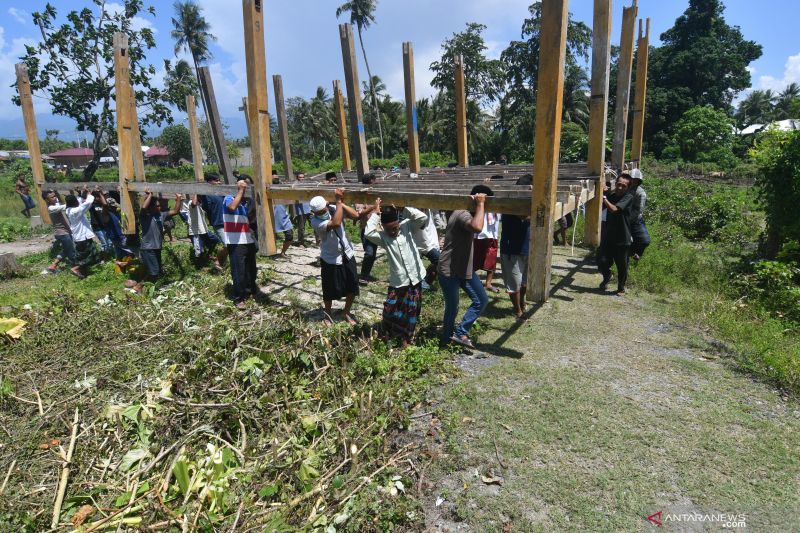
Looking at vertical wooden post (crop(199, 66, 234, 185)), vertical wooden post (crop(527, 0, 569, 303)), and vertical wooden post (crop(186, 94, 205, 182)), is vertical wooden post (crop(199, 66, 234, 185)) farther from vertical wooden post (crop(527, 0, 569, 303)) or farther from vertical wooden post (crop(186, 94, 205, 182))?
vertical wooden post (crop(527, 0, 569, 303))

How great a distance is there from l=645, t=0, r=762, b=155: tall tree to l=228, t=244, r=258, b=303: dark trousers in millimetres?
33281

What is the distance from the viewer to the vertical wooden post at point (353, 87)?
652cm

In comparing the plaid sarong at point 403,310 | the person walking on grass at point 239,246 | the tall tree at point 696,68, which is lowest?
the plaid sarong at point 403,310

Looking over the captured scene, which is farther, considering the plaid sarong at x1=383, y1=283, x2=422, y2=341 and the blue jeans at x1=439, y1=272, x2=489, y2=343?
the plaid sarong at x1=383, y1=283, x2=422, y2=341

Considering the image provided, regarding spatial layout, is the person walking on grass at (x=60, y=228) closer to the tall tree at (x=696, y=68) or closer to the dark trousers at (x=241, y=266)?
the dark trousers at (x=241, y=266)

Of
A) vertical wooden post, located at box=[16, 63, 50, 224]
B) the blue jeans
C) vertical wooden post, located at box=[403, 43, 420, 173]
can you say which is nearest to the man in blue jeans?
the blue jeans

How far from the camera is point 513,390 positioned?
411 cm

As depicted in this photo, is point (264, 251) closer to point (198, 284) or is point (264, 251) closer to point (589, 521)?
point (198, 284)

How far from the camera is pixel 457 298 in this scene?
4867 millimetres

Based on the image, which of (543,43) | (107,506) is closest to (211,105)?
(543,43)

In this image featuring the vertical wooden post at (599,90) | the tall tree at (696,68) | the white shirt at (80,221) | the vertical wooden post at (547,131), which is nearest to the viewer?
the vertical wooden post at (547,131)

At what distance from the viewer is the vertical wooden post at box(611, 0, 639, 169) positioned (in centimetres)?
696

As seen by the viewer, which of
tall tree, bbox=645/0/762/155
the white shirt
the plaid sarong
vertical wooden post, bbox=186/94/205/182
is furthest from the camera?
tall tree, bbox=645/0/762/155

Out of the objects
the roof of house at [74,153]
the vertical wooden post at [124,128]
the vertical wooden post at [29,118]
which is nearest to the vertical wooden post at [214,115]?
the vertical wooden post at [124,128]
